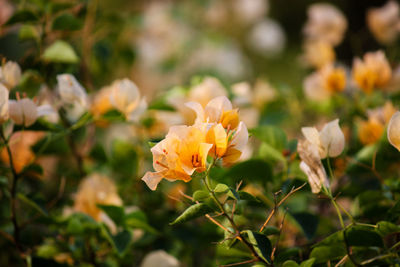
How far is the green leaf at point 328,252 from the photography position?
0.43m

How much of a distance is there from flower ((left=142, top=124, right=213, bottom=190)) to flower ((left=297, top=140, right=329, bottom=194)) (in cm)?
12

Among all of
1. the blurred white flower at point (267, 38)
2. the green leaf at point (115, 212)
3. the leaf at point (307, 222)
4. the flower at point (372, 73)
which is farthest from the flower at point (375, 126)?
the blurred white flower at point (267, 38)

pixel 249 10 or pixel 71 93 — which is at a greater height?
pixel 71 93

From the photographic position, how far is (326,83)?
756 millimetres

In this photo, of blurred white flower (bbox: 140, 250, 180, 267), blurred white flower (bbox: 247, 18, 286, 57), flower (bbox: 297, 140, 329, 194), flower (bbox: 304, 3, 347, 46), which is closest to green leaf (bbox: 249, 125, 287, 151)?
flower (bbox: 297, 140, 329, 194)

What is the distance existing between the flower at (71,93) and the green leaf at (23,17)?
5.5 inches

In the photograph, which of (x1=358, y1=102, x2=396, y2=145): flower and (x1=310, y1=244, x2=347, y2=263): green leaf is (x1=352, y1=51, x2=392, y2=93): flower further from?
(x1=310, y1=244, x2=347, y2=263): green leaf

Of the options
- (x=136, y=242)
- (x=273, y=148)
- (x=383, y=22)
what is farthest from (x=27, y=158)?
(x=383, y=22)

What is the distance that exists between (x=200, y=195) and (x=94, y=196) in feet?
0.92

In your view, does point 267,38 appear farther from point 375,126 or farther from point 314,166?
point 314,166

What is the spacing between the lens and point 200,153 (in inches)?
15.3

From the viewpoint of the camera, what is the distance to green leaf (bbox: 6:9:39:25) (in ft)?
2.04

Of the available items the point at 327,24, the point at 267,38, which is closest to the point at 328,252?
the point at 327,24

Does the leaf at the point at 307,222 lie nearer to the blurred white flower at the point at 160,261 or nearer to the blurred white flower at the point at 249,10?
the blurred white flower at the point at 160,261
